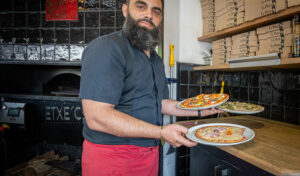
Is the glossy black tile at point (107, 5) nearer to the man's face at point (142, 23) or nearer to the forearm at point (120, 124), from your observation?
the man's face at point (142, 23)

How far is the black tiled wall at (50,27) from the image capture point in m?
2.31

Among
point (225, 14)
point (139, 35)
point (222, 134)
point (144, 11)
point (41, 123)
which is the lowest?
point (41, 123)

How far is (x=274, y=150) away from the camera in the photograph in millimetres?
944

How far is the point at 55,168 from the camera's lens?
215 cm

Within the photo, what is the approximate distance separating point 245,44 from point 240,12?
31 centimetres

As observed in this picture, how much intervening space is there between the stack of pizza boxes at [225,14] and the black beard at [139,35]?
96 centimetres

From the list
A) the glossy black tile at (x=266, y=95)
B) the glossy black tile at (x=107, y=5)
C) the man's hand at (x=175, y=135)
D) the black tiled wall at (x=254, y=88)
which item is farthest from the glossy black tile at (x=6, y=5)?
the glossy black tile at (x=266, y=95)

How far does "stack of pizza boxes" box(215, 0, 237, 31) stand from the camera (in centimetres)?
168

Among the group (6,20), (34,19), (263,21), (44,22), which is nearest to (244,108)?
(263,21)

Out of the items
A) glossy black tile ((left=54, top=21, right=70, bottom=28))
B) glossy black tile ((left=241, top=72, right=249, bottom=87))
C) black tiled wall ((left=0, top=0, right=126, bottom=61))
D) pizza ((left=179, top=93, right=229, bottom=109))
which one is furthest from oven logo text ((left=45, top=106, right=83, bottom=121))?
glossy black tile ((left=241, top=72, right=249, bottom=87))

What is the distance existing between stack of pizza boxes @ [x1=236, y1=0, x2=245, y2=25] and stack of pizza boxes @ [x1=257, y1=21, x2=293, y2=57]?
20cm

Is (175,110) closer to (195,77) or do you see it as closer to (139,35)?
(139,35)

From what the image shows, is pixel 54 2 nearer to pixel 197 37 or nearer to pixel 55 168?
pixel 197 37

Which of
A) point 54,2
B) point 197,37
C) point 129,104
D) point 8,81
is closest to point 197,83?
point 197,37
